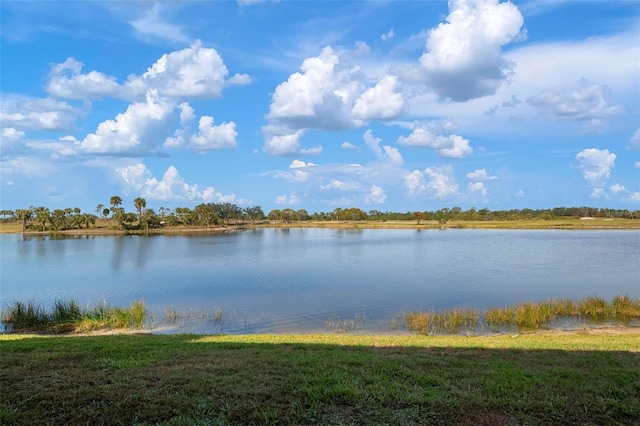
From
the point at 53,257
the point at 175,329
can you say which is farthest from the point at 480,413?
the point at 53,257

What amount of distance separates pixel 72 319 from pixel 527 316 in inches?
652

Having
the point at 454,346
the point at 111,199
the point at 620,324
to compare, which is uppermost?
the point at 111,199

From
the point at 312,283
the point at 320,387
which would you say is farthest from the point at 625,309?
the point at 320,387

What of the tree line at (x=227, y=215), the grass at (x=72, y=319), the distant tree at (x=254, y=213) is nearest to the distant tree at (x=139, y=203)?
the tree line at (x=227, y=215)

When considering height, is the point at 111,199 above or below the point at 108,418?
above

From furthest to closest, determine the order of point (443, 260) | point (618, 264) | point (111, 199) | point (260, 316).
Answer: point (111, 199) < point (443, 260) < point (618, 264) < point (260, 316)

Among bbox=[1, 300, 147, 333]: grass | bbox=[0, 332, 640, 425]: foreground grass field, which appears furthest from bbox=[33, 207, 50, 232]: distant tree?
bbox=[0, 332, 640, 425]: foreground grass field

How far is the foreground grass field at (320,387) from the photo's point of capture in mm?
4930

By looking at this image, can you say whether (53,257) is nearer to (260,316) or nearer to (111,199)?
(260,316)

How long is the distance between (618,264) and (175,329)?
32.0 m

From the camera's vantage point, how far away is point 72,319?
16.4 m

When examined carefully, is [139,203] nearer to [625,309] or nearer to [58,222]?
[58,222]

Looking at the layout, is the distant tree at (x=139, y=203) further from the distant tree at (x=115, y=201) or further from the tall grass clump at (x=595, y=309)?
the tall grass clump at (x=595, y=309)

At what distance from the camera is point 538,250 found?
44.7 metres
